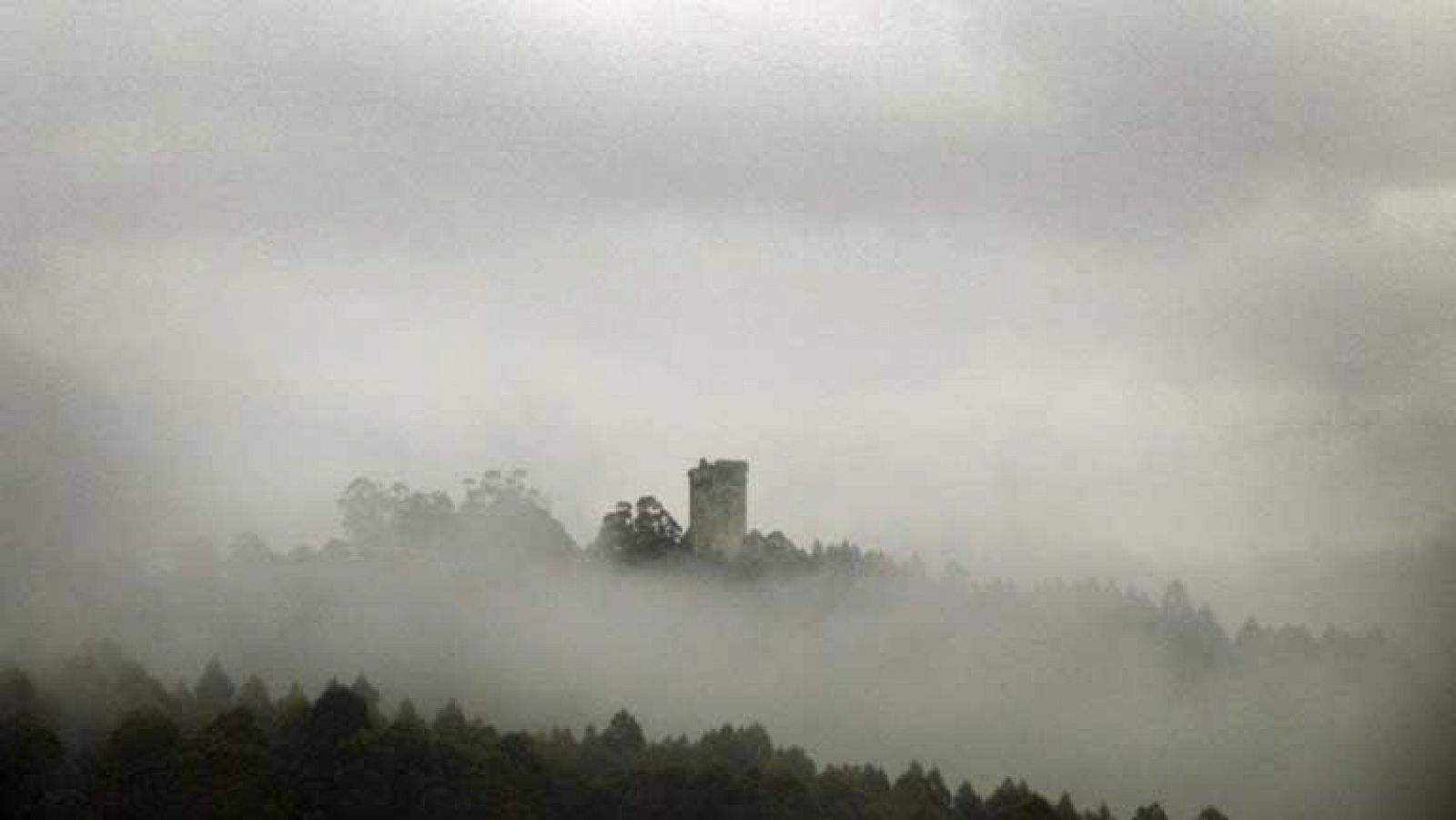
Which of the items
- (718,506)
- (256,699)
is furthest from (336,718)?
(718,506)

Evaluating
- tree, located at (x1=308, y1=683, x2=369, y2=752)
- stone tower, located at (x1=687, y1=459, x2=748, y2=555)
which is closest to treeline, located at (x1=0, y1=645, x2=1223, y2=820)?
tree, located at (x1=308, y1=683, x2=369, y2=752)

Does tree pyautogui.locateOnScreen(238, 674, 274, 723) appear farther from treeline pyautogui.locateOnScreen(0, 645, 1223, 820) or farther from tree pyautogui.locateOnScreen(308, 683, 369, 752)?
tree pyautogui.locateOnScreen(308, 683, 369, 752)

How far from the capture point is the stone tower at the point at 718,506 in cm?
15225

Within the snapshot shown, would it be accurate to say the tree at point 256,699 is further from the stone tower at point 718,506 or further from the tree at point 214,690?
the stone tower at point 718,506

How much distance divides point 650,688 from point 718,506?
17.6 meters

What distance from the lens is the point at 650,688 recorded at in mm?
139500

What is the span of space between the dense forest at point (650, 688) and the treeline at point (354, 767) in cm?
16

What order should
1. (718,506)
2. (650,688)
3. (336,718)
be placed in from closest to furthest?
(336,718)
(650,688)
(718,506)

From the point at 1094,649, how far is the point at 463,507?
4152 cm

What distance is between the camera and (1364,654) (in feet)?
516

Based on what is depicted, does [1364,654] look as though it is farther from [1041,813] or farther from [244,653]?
[244,653]

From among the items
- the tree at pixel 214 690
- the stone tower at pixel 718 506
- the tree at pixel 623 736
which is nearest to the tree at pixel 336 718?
the tree at pixel 214 690

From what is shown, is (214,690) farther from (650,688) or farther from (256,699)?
(650,688)

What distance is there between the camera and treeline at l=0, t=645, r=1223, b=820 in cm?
9844
